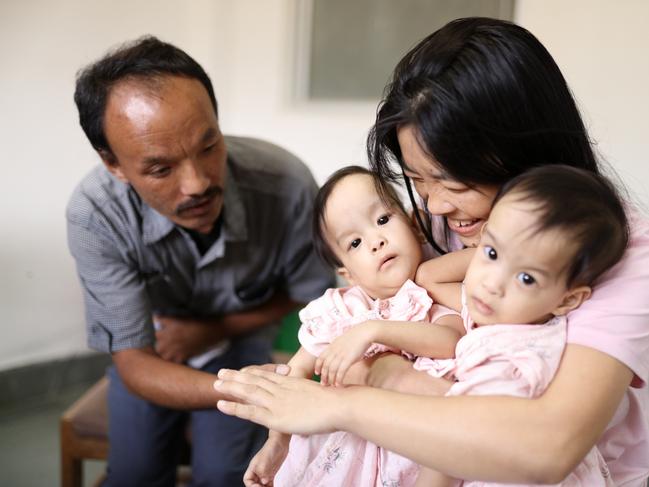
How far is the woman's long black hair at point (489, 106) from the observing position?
1056mm

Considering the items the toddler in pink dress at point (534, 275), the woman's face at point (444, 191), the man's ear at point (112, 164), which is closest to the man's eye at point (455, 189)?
the woman's face at point (444, 191)

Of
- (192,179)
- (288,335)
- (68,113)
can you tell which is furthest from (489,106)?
(68,113)

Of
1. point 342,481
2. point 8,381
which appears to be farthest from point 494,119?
point 8,381

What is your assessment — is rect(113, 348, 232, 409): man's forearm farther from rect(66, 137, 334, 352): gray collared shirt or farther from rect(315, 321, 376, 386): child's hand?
rect(315, 321, 376, 386): child's hand

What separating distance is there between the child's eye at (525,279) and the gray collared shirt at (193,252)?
114 centimetres

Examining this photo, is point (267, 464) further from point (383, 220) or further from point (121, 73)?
point (121, 73)

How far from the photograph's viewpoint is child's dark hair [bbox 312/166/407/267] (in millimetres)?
1288

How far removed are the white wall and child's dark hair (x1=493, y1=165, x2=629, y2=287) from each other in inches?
67.1

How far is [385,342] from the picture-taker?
1079 millimetres

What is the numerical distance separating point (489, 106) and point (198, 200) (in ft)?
2.99

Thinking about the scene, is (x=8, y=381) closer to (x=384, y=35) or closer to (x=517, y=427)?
(x=384, y=35)

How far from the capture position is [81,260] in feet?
6.30

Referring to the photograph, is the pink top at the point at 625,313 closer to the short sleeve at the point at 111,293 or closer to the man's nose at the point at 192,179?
the man's nose at the point at 192,179

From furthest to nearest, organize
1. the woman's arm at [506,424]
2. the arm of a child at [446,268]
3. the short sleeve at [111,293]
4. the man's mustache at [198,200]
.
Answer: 1. the short sleeve at [111,293]
2. the man's mustache at [198,200]
3. the arm of a child at [446,268]
4. the woman's arm at [506,424]
